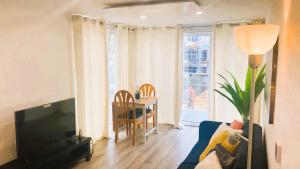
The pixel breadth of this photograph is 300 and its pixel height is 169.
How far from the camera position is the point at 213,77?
5.25 m

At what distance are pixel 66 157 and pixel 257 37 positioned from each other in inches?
117

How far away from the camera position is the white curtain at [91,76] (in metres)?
4.16

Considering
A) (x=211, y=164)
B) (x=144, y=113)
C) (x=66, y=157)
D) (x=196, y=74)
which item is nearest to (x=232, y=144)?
(x=211, y=164)

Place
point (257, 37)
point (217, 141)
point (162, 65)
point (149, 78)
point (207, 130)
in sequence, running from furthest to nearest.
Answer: point (149, 78)
point (162, 65)
point (207, 130)
point (217, 141)
point (257, 37)

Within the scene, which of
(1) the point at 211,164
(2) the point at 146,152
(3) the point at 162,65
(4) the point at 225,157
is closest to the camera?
(1) the point at 211,164

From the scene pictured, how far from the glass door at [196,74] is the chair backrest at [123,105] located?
168 centimetres

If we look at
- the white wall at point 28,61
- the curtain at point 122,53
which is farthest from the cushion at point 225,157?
the curtain at point 122,53

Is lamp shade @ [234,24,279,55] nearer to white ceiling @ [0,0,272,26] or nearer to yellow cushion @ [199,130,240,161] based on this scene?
yellow cushion @ [199,130,240,161]

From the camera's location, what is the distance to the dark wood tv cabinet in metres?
2.99

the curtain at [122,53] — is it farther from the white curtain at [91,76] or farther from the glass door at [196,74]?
the glass door at [196,74]

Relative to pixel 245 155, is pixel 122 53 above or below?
above

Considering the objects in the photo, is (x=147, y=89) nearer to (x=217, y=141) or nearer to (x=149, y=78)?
(x=149, y=78)

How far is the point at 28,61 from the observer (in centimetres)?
337

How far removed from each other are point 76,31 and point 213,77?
286 centimetres
